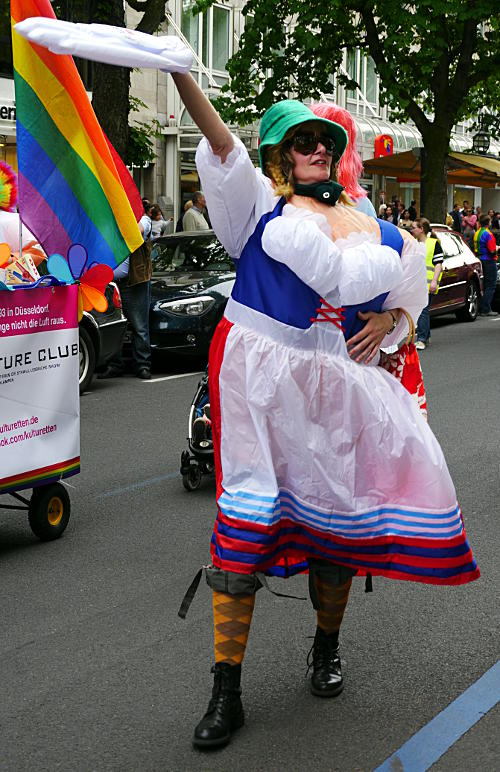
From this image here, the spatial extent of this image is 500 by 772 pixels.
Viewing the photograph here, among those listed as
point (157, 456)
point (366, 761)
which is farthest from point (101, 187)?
point (157, 456)

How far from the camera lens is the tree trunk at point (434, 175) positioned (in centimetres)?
2377

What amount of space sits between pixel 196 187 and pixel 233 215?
27657 millimetres

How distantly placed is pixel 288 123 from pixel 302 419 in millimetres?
874

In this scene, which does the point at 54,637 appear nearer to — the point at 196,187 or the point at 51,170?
the point at 51,170

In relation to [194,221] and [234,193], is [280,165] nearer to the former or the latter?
[234,193]

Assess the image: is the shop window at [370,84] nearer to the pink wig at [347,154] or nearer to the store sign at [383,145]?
the store sign at [383,145]

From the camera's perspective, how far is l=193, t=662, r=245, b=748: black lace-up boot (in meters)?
3.43

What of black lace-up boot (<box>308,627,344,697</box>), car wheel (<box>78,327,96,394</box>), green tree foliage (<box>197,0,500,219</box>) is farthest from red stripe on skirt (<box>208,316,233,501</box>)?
green tree foliage (<box>197,0,500,219</box>)

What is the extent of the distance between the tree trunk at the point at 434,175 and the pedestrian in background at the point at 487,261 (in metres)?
3.91

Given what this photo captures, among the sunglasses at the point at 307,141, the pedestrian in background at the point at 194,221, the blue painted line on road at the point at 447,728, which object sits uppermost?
the sunglasses at the point at 307,141

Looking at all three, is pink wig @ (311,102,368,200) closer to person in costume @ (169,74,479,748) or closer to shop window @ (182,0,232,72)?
person in costume @ (169,74,479,748)

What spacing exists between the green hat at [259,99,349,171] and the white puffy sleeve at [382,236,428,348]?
387mm

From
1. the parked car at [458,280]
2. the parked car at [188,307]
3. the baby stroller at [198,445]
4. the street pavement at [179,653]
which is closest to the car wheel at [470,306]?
the parked car at [458,280]

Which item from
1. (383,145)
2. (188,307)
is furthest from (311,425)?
(383,145)
